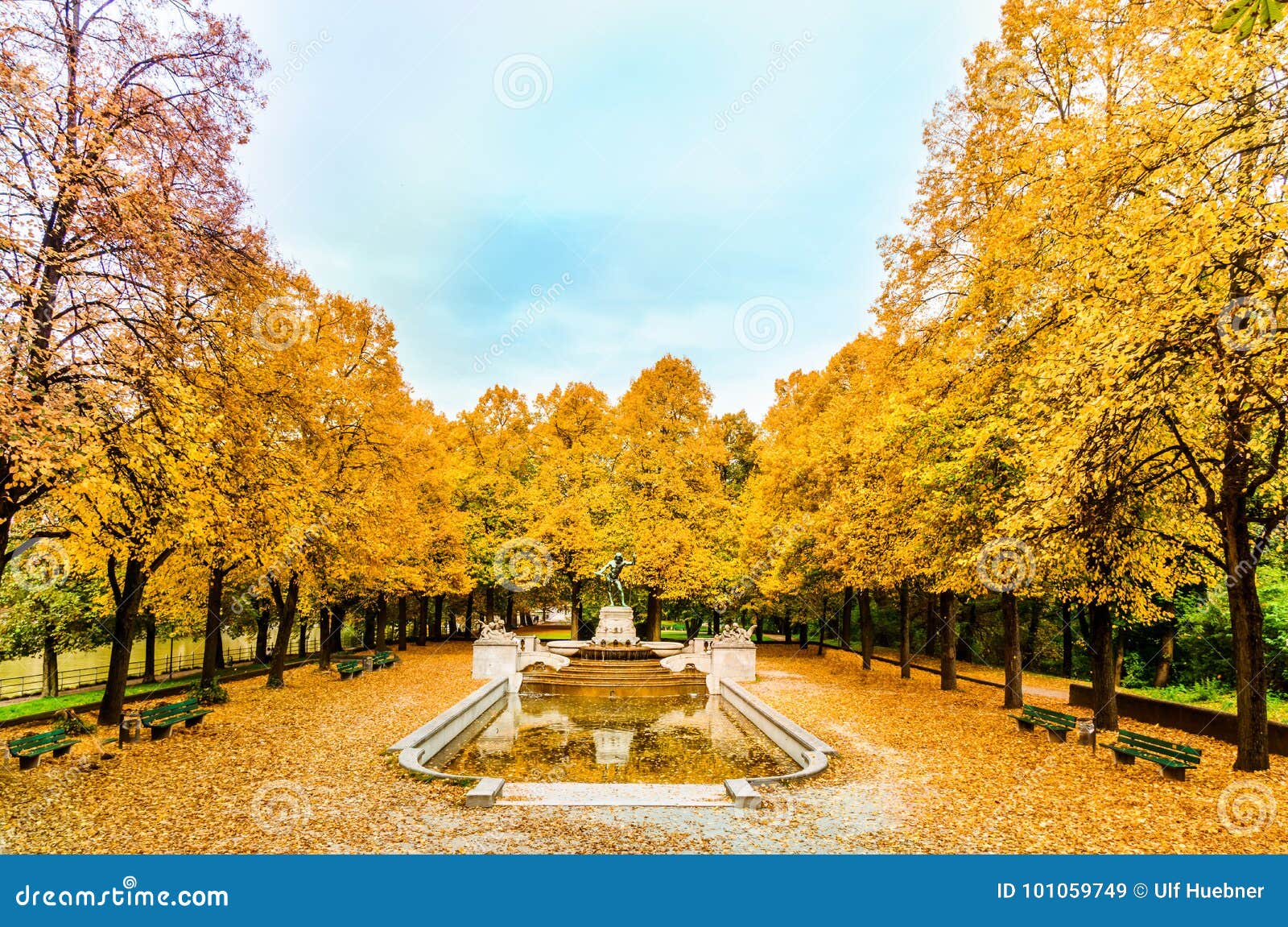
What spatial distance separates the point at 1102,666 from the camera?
13.1 meters

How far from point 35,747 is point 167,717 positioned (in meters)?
2.56

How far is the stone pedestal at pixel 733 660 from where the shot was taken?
23.4 m

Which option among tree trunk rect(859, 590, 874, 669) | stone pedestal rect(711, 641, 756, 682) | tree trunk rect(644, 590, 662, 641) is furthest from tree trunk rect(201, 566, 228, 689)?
tree trunk rect(859, 590, 874, 669)

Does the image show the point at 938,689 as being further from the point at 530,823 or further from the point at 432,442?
the point at 432,442

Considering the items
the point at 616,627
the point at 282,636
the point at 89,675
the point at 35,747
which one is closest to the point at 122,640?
the point at 35,747

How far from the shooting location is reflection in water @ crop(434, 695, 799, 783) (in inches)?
459

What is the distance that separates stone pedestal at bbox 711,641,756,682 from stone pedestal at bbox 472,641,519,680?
22.6ft

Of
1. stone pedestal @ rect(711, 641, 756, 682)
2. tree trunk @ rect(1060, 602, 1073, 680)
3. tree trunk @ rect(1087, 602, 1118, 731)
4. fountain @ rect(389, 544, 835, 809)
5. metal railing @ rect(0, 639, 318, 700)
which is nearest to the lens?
fountain @ rect(389, 544, 835, 809)

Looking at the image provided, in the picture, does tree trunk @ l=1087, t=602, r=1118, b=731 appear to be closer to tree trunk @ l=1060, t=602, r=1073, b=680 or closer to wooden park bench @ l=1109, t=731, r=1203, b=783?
wooden park bench @ l=1109, t=731, r=1203, b=783

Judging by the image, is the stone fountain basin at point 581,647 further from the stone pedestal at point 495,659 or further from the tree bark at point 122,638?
the tree bark at point 122,638

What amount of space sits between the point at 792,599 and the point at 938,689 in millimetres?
12637

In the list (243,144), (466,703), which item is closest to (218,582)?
(466,703)

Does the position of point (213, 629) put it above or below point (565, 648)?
above

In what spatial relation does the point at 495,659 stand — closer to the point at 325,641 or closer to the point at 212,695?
the point at 325,641
